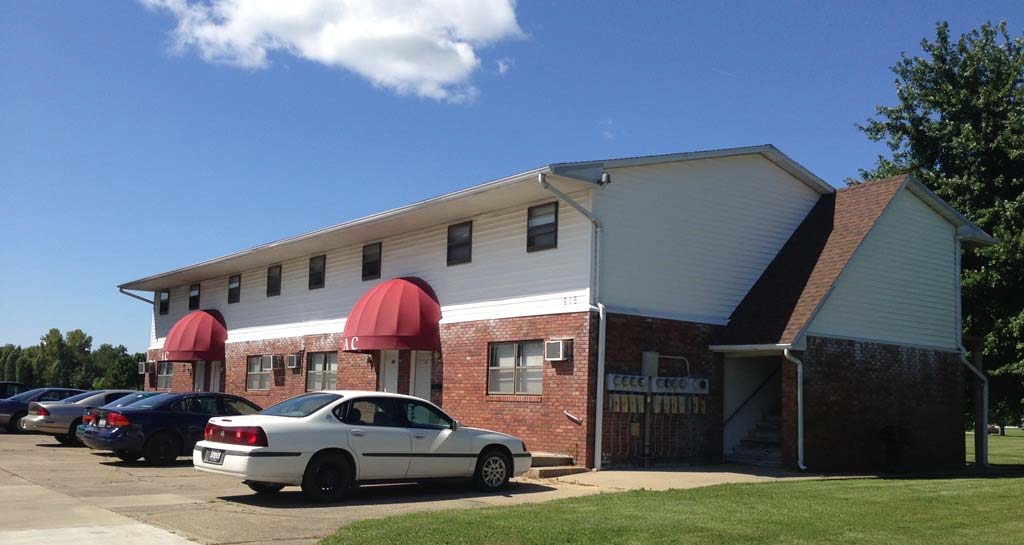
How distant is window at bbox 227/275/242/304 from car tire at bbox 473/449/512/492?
19825mm

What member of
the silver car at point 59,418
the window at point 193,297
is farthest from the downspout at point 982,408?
the window at point 193,297

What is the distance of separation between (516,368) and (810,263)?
6524 millimetres

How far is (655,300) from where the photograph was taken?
1862 cm

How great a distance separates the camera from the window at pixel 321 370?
25.8 metres

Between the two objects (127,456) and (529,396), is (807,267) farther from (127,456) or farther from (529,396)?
(127,456)

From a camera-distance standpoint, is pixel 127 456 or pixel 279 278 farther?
pixel 279 278

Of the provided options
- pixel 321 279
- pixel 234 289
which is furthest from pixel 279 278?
pixel 234 289

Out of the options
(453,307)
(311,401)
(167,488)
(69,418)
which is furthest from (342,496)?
(69,418)

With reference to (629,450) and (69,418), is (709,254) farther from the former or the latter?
(69,418)

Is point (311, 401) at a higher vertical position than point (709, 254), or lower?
lower

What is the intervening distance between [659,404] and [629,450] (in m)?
1.09

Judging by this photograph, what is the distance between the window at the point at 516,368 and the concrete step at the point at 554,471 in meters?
2.11

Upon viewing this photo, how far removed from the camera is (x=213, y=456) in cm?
1263

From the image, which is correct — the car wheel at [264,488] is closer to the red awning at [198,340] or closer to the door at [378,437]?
the door at [378,437]
